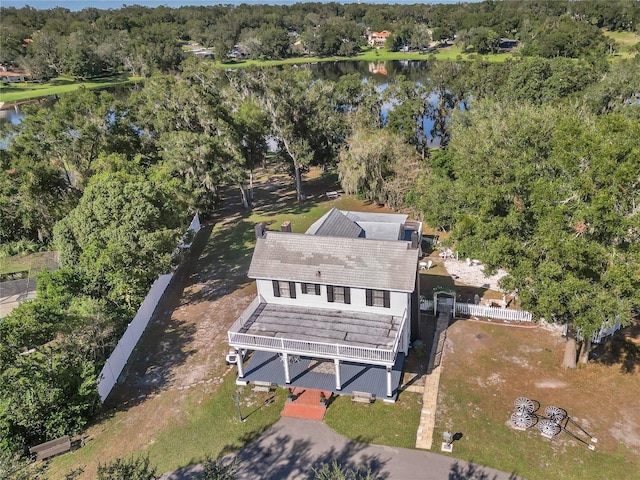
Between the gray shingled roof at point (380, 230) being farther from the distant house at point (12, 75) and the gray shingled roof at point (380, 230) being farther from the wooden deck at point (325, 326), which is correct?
the distant house at point (12, 75)

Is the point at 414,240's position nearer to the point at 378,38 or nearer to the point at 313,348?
the point at 313,348

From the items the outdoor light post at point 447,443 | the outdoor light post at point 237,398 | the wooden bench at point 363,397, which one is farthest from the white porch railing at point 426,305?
the outdoor light post at point 237,398

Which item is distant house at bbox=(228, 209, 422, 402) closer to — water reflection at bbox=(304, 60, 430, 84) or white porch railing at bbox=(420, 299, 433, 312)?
white porch railing at bbox=(420, 299, 433, 312)

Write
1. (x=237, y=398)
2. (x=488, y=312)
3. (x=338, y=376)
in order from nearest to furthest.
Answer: (x=237, y=398) → (x=338, y=376) → (x=488, y=312)

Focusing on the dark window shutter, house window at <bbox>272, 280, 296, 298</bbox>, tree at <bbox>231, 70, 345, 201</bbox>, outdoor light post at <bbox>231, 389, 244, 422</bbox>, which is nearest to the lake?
tree at <bbox>231, 70, 345, 201</bbox>

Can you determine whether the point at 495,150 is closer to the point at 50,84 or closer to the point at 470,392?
the point at 470,392

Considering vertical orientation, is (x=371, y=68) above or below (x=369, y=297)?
above

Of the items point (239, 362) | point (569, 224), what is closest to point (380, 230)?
point (569, 224)
